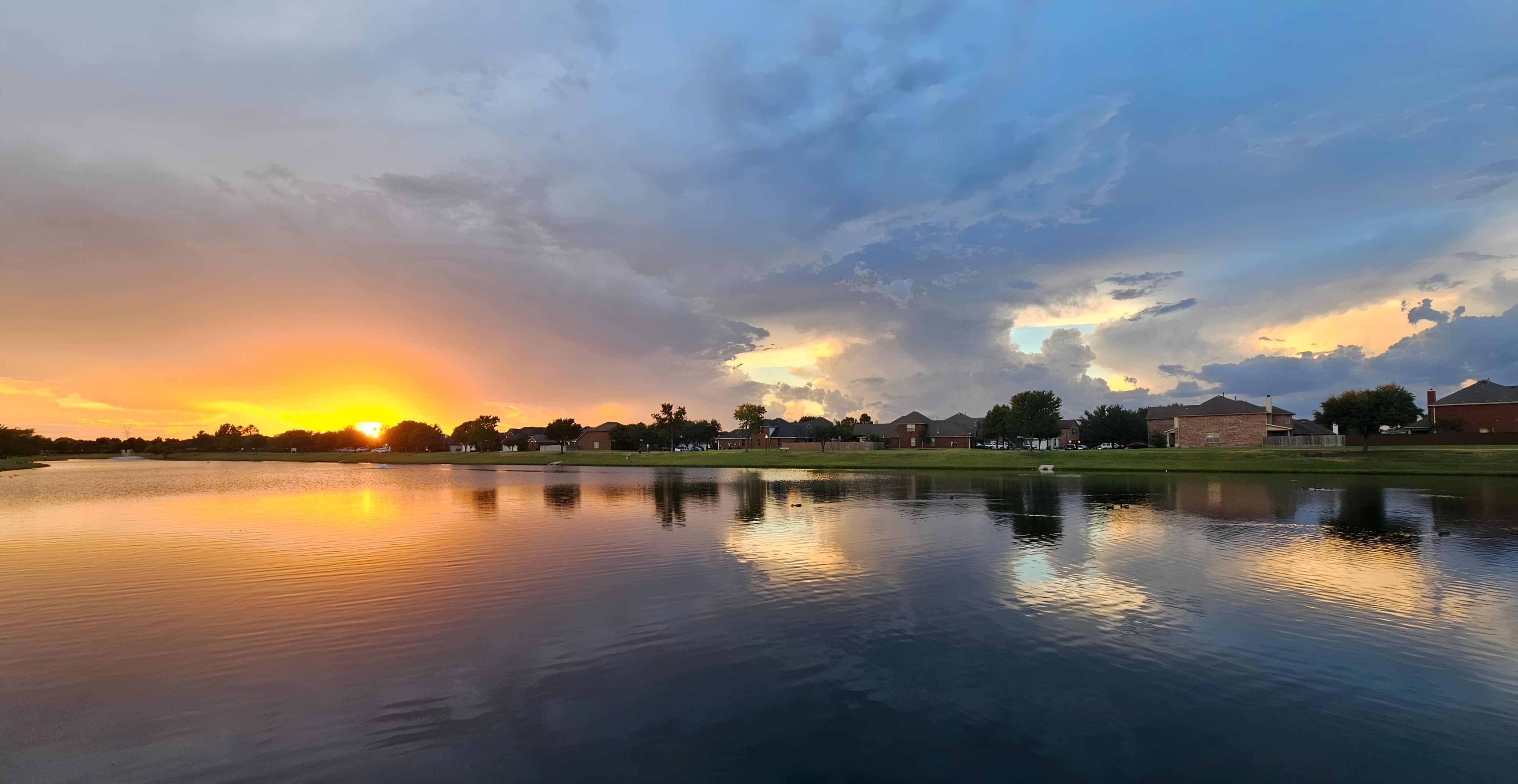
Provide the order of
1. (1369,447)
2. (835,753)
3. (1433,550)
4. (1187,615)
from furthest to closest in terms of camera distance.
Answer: (1369,447)
(1433,550)
(1187,615)
(835,753)

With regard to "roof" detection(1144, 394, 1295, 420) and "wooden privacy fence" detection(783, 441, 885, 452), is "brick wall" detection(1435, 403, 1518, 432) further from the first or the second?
"wooden privacy fence" detection(783, 441, 885, 452)

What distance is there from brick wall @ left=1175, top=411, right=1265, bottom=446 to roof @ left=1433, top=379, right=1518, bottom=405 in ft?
81.5

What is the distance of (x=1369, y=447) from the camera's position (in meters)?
82.2

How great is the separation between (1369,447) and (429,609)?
106m

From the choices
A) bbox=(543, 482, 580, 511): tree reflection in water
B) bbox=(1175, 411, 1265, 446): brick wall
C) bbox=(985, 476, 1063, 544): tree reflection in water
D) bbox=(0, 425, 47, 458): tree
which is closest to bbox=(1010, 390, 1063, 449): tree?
bbox=(1175, 411, 1265, 446): brick wall

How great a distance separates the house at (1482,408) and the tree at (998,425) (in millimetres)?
63894

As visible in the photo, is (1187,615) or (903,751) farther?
(1187,615)

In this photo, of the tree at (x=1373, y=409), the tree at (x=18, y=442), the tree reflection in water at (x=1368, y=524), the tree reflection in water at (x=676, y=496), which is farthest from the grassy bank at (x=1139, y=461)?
the tree at (x=18, y=442)

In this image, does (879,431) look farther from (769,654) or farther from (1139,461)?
(769,654)

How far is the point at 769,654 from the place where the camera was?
51.2ft

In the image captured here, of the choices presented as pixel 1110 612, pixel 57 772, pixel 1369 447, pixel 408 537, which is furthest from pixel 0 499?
pixel 1369 447

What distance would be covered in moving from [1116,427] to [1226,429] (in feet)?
122

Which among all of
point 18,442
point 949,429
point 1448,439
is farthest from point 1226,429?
point 18,442

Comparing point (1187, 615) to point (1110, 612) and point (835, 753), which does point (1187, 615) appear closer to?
point (1110, 612)
